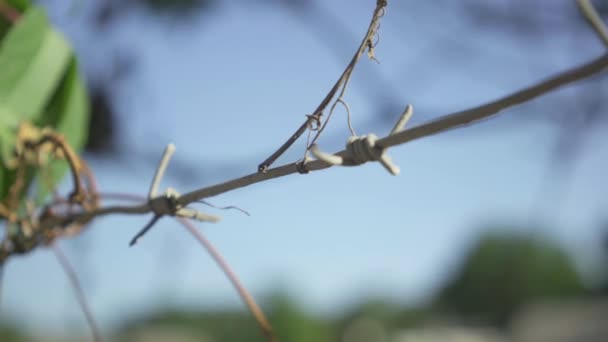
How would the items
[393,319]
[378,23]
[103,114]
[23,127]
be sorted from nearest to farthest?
[378,23], [23,127], [103,114], [393,319]

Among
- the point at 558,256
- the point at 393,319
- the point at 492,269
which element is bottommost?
the point at 393,319

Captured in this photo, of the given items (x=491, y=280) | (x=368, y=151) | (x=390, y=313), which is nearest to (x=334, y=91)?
(x=368, y=151)

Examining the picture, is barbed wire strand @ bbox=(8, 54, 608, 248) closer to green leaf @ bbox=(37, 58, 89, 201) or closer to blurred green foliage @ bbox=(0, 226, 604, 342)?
green leaf @ bbox=(37, 58, 89, 201)

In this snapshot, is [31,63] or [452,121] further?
[31,63]

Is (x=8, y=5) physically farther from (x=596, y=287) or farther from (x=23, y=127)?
(x=596, y=287)

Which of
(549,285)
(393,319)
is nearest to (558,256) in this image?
(549,285)

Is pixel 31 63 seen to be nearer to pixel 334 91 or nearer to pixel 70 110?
pixel 70 110

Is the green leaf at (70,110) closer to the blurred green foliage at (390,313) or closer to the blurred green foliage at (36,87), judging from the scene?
the blurred green foliage at (36,87)

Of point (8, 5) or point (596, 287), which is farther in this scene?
point (596, 287)

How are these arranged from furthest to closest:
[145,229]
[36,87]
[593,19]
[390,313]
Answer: [390,313] → [36,87] → [145,229] → [593,19]
